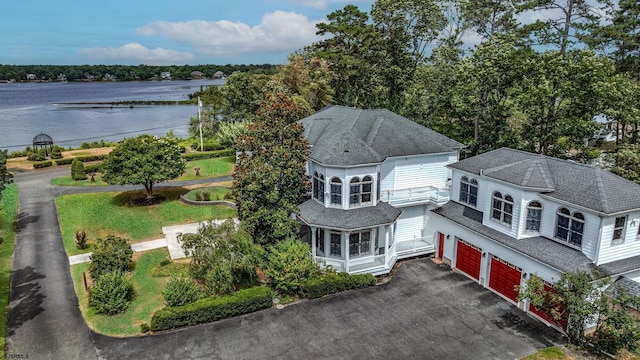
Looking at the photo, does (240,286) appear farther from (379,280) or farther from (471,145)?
(471,145)

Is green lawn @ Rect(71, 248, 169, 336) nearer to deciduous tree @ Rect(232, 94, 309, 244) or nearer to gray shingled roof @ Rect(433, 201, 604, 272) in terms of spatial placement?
deciduous tree @ Rect(232, 94, 309, 244)

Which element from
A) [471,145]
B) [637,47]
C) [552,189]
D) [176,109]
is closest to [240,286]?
[552,189]

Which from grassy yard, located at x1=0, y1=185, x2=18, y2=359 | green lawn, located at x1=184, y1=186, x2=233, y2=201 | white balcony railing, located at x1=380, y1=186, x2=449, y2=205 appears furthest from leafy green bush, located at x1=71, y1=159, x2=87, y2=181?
white balcony railing, located at x1=380, y1=186, x2=449, y2=205

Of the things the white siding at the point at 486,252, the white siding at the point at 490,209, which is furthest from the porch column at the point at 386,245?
the white siding at the point at 490,209

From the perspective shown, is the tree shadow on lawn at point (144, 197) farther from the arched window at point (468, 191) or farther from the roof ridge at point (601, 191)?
the roof ridge at point (601, 191)

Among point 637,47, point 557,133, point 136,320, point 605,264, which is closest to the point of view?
point 605,264

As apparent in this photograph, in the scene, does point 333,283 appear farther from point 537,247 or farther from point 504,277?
point 537,247
